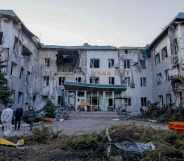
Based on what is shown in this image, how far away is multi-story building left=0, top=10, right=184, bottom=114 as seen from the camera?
2669 centimetres

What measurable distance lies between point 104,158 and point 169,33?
2185cm

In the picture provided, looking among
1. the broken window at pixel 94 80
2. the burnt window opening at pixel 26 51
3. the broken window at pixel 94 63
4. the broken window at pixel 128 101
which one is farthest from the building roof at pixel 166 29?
the burnt window opening at pixel 26 51

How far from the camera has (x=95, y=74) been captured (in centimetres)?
3391

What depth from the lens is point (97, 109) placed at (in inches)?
1251

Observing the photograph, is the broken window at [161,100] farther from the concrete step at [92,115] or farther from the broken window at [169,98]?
the concrete step at [92,115]

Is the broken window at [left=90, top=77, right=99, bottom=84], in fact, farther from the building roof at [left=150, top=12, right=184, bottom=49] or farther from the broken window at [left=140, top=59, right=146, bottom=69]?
the building roof at [left=150, top=12, right=184, bottom=49]

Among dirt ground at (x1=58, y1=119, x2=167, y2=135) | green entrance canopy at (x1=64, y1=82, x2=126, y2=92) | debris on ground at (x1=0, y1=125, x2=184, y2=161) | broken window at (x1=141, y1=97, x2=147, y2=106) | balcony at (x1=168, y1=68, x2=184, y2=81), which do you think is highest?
balcony at (x1=168, y1=68, x2=184, y2=81)

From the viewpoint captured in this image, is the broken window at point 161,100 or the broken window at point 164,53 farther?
the broken window at point 161,100

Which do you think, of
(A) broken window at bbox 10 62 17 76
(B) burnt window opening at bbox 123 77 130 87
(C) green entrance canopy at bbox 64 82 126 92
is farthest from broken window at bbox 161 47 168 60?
(A) broken window at bbox 10 62 17 76

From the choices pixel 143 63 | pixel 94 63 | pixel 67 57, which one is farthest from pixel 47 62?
pixel 143 63

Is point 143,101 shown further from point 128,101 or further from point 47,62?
point 47,62

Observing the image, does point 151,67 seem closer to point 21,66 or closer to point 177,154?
point 21,66

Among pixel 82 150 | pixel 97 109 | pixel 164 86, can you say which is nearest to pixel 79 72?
pixel 97 109

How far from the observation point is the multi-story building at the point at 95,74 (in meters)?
26.7
